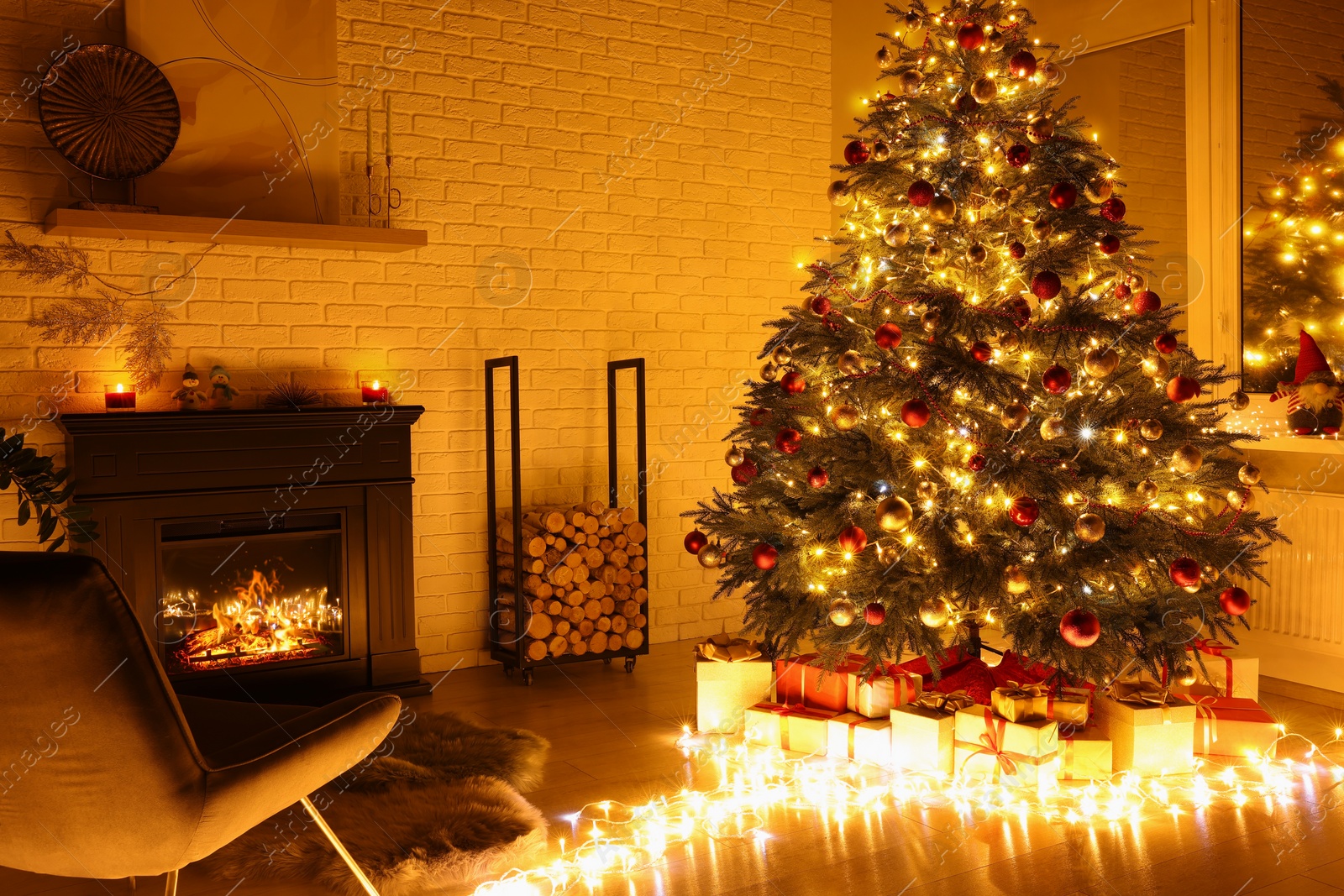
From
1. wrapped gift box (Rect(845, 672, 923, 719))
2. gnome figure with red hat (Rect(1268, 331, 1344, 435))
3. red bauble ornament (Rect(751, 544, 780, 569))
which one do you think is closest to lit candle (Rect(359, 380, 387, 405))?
red bauble ornament (Rect(751, 544, 780, 569))

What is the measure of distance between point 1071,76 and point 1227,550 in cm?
252

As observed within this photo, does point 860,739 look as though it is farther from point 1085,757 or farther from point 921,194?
point 921,194

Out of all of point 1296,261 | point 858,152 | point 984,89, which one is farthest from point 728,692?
point 1296,261

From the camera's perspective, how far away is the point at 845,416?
111 inches

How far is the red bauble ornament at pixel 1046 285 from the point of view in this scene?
2.70 m

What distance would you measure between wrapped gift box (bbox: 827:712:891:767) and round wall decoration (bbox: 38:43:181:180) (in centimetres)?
264

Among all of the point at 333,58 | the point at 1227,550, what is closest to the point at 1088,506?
the point at 1227,550

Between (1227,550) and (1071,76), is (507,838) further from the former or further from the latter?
(1071,76)

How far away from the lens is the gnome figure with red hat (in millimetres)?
3521

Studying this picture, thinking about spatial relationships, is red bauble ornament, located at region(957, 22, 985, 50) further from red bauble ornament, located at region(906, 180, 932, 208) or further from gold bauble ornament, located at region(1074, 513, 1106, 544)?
gold bauble ornament, located at region(1074, 513, 1106, 544)

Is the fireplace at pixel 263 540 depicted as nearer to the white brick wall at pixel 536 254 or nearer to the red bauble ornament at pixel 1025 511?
the white brick wall at pixel 536 254

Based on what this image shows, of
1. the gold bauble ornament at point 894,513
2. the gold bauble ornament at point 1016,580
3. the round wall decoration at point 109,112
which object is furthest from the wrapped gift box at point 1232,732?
the round wall decoration at point 109,112

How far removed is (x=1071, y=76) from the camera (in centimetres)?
449

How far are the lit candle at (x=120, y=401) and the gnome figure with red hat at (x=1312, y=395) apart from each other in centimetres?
371
